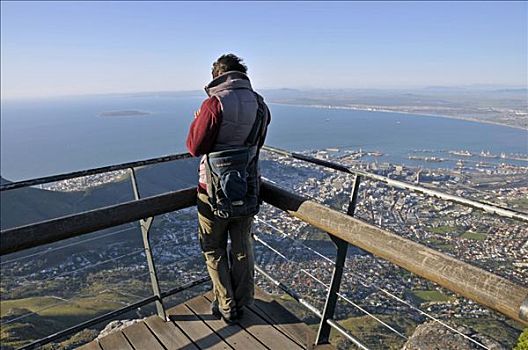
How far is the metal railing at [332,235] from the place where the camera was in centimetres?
141

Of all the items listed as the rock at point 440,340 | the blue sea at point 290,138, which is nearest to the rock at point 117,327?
the blue sea at point 290,138

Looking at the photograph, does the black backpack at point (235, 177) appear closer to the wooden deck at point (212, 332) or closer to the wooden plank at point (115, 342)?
the wooden deck at point (212, 332)

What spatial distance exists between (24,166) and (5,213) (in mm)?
58017

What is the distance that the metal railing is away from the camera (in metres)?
1.41

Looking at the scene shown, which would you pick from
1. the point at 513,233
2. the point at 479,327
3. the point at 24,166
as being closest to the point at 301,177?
the point at 479,327

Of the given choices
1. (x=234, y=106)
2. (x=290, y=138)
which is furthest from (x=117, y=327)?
(x=290, y=138)

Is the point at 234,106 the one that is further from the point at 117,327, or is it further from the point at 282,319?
the point at 117,327

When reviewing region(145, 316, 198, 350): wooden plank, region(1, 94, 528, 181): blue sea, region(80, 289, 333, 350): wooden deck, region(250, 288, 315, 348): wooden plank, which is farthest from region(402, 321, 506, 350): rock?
region(145, 316, 198, 350): wooden plank

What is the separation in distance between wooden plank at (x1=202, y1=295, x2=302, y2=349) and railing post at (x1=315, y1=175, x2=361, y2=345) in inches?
7.6

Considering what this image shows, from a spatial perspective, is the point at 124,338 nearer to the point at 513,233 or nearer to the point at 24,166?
the point at 513,233

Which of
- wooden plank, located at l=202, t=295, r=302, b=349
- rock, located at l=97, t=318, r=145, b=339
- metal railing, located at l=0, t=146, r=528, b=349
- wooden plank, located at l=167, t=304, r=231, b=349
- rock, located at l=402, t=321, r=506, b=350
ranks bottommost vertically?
rock, located at l=402, t=321, r=506, b=350

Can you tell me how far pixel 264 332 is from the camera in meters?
2.70

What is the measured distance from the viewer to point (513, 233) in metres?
2.67

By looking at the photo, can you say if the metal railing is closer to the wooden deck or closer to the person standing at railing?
the wooden deck
